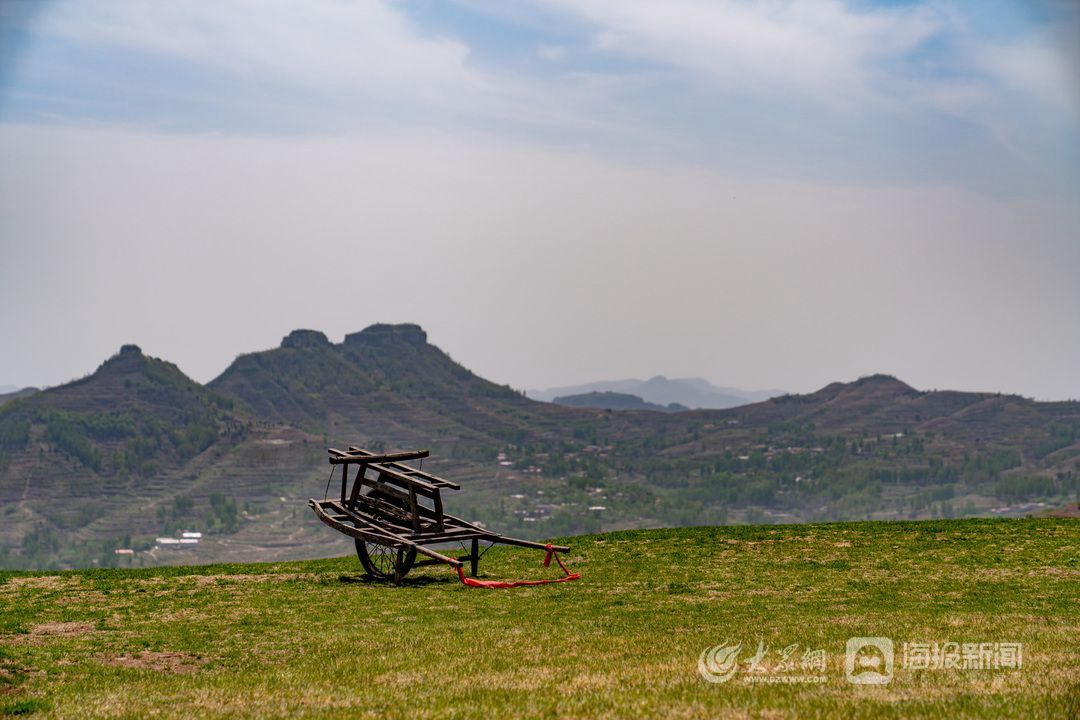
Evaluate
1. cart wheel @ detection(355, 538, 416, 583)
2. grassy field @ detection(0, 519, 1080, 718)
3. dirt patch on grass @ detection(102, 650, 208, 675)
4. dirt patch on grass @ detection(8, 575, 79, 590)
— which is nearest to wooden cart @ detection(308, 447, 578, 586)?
cart wheel @ detection(355, 538, 416, 583)

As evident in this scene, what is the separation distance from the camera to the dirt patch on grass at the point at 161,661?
19.9 m

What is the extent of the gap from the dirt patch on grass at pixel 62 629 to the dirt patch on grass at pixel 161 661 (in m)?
3.64

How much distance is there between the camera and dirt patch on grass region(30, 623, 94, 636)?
23.7 m

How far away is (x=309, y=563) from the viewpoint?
39.5 metres

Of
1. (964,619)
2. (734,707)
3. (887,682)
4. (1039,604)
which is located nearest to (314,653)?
(734,707)

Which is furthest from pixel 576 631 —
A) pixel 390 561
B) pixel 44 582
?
pixel 44 582

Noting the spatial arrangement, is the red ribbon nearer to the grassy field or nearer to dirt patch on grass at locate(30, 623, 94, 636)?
the grassy field

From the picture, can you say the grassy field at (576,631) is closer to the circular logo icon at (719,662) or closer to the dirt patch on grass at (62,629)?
the dirt patch on grass at (62,629)

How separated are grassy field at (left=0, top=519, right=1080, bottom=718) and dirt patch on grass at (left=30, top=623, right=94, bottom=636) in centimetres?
8

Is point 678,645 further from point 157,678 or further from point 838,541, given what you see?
Result: point 838,541

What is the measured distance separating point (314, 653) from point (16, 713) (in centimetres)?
616

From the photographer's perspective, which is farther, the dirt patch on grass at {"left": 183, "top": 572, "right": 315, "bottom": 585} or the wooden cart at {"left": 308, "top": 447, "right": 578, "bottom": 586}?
the dirt patch on grass at {"left": 183, "top": 572, "right": 315, "bottom": 585}

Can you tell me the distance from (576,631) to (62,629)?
39.3 ft

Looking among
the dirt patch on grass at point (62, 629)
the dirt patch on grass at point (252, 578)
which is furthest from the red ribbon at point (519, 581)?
the dirt patch on grass at point (62, 629)
